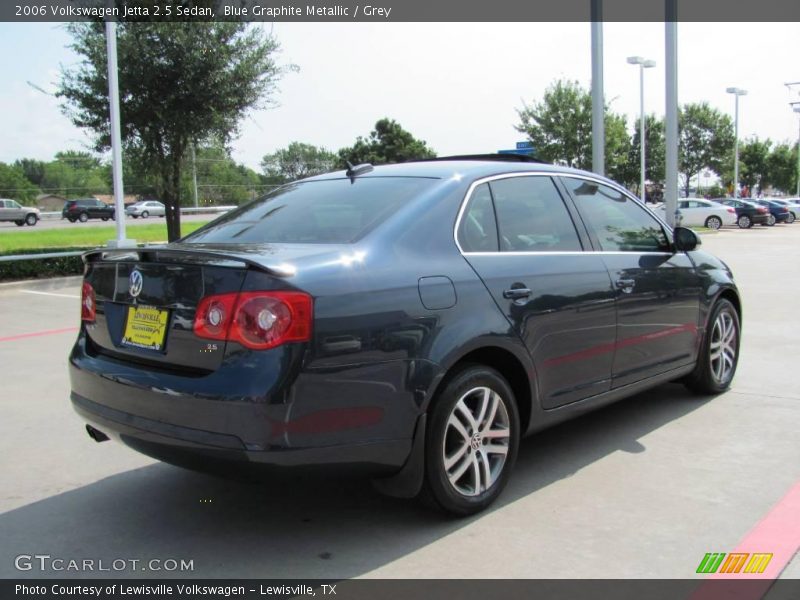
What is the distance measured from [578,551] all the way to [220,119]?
15153 millimetres

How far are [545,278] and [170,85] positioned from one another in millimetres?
14248

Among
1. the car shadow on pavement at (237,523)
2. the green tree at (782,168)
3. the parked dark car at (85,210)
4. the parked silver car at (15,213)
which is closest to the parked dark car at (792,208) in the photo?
the green tree at (782,168)

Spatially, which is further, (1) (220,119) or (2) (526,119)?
(2) (526,119)

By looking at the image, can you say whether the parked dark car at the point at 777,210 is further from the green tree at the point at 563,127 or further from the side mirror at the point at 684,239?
the side mirror at the point at 684,239

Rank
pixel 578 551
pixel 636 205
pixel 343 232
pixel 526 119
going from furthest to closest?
pixel 526 119 → pixel 636 205 → pixel 343 232 → pixel 578 551

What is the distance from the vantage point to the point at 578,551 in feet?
10.7

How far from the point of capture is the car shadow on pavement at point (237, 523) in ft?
10.5

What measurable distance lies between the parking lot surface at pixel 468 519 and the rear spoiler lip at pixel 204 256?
0.82 metres

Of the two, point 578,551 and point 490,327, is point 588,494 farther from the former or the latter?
point 490,327

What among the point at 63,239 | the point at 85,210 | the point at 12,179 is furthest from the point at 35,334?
the point at 12,179

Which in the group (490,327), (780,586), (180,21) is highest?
(180,21)

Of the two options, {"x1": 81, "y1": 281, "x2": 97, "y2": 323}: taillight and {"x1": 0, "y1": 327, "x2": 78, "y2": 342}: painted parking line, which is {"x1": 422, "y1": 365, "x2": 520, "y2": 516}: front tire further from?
{"x1": 0, "y1": 327, "x2": 78, "y2": 342}: painted parking line

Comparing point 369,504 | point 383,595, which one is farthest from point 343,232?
point 383,595

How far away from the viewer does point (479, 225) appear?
388 cm
